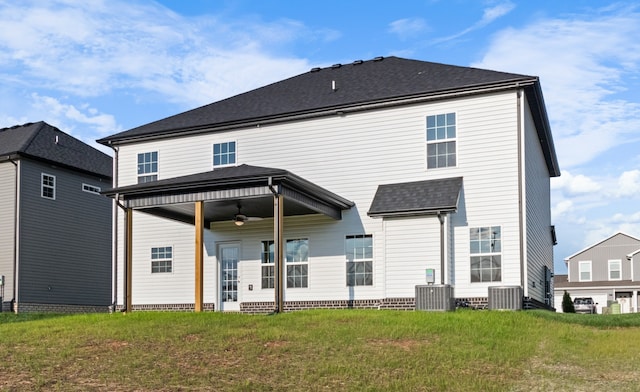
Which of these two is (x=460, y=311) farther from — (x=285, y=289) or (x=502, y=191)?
(x=285, y=289)

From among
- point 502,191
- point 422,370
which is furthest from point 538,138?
point 422,370

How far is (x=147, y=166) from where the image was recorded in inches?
977

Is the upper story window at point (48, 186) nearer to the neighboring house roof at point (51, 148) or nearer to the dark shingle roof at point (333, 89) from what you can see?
the neighboring house roof at point (51, 148)

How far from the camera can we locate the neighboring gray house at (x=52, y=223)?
2892 centimetres

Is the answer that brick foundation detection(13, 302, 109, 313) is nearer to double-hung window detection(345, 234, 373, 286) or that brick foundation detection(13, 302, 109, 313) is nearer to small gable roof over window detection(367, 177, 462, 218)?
double-hung window detection(345, 234, 373, 286)

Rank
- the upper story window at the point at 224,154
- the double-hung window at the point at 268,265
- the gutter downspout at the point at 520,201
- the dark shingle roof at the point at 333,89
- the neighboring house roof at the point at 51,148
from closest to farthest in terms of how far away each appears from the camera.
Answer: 1. the gutter downspout at the point at 520,201
2. the dark shingle roof at the point at 333,89
3. the double-hung window at the point at 268,265
4. the upper story window at the point at 224,154
5. the neighboring house roof at the point at 51,148

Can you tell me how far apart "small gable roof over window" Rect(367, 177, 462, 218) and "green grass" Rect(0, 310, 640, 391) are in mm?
2972

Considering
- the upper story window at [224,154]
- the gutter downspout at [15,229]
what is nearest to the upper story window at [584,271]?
the upper story window at [224,154]

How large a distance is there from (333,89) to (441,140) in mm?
4487

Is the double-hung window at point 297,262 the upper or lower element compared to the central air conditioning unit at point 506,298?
upper

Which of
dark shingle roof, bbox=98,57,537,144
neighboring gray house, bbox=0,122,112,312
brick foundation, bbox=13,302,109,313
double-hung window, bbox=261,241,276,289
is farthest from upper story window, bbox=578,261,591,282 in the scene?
double-hung window, bbox=261,241,276,289

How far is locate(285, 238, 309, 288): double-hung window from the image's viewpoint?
22.1 m

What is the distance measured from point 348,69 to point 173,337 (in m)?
13.2

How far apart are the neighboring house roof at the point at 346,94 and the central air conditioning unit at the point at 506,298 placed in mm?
5224
